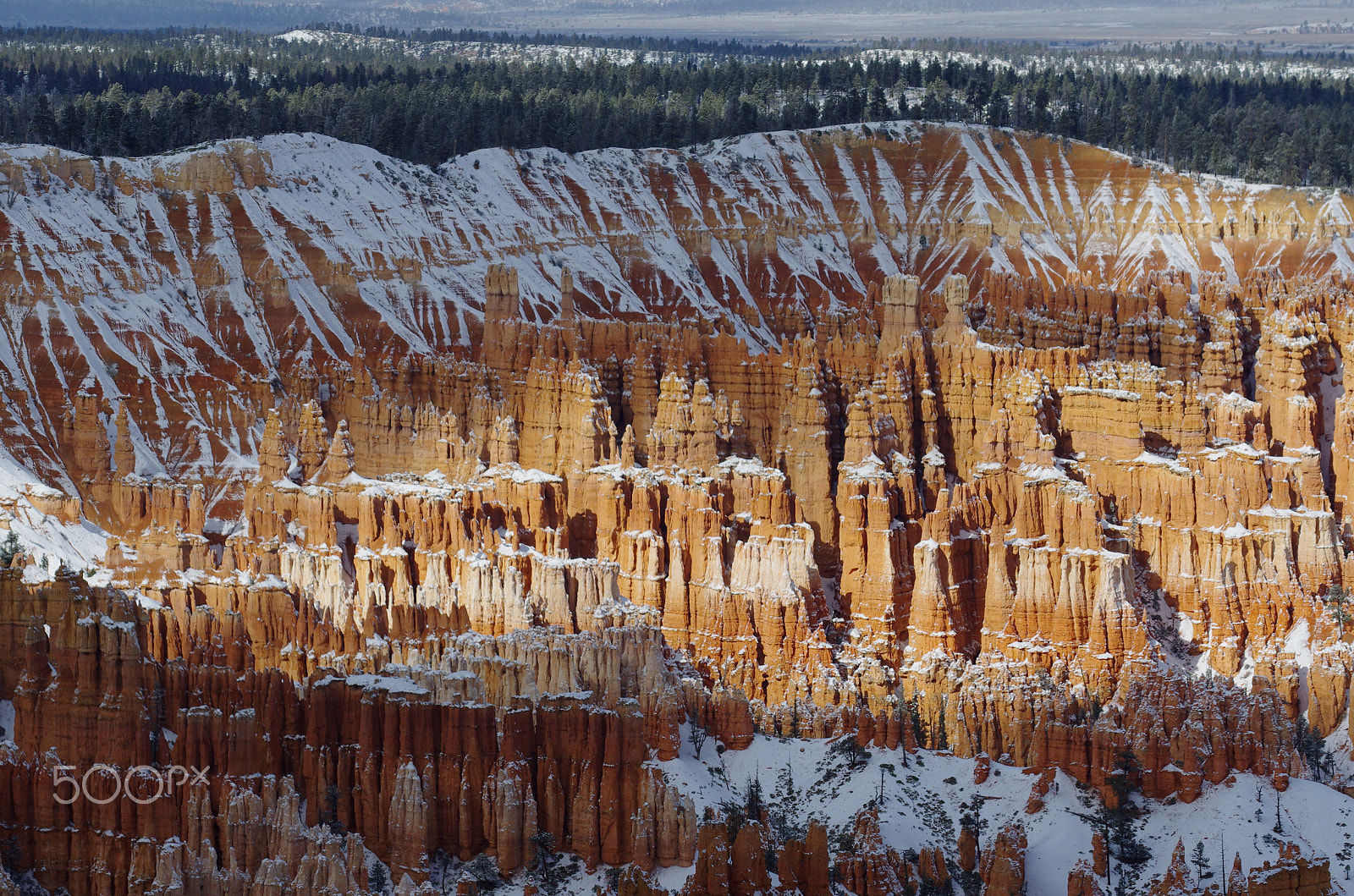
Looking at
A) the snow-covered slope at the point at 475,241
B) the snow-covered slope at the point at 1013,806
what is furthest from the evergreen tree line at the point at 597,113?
the snow-covered slope at the point at 1013,806

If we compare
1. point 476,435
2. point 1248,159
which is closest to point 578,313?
point 476,435

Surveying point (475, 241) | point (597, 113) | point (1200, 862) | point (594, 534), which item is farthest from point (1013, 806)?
point (597, 113)

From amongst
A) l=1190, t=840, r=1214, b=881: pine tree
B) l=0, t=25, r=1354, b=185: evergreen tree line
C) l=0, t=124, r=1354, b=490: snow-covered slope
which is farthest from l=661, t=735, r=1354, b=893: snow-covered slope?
l=0, t=25, r=1354, b=185: evergreen tree line

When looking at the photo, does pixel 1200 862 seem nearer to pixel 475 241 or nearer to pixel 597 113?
pixel 475 241

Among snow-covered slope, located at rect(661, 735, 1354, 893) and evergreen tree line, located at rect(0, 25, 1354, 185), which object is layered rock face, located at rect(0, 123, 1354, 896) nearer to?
snow-covered slope, located at rect(661, 735, 1354, 893)

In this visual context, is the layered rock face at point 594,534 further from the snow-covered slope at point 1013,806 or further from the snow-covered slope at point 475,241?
the snow-covered slope at point 1013,806

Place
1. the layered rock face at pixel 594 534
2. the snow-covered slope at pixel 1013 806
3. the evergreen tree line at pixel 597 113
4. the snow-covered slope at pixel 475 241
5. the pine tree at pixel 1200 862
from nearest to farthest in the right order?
the pine tree at pixel 1200 862 → the snow-covered slope at pixel 1013 806 → the layered rock face at pixel 594 534 → the snow-covered slope at pixel 475 241 → the evergreen tree line at pixel 597 113
